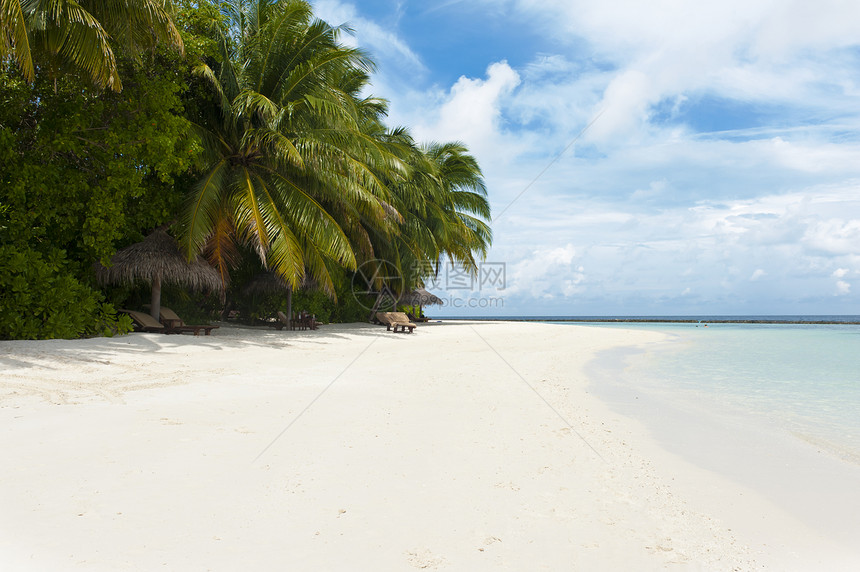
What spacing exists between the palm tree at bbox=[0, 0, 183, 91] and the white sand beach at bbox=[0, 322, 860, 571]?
4.93 meters

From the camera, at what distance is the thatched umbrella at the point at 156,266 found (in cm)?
1186

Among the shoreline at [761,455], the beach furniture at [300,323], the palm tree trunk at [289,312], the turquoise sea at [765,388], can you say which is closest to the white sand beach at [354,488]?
the shoreline at [761,455]

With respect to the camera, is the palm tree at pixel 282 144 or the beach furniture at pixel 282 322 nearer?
the palm tree at pixel 282 144

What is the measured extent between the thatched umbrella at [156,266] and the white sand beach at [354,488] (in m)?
5.71

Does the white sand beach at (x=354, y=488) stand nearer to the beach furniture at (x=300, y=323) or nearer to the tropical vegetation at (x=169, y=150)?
the tropical vegetation at (x=169, y=150)

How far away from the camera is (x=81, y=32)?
28.0 ft

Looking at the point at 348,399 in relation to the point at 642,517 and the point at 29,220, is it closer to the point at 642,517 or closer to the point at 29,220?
the point at 642,517

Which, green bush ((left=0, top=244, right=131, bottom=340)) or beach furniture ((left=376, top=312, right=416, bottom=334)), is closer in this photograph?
green bush ((left=0, top=244, right=131, bottom=340))

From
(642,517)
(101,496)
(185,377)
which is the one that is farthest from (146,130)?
(642,517)

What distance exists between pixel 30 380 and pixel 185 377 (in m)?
1.72

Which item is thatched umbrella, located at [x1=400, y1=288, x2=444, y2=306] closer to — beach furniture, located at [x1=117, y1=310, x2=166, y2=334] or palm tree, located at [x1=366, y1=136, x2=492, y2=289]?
palm tree, located at [x1=366, y1=136, x2=492, y2=289]

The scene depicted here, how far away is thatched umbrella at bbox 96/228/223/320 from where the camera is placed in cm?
1186

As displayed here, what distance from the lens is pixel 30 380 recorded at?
625 cm

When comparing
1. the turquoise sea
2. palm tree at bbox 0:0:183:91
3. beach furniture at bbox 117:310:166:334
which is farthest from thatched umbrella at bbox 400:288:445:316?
palm tree at bbox 0:0:183:91
